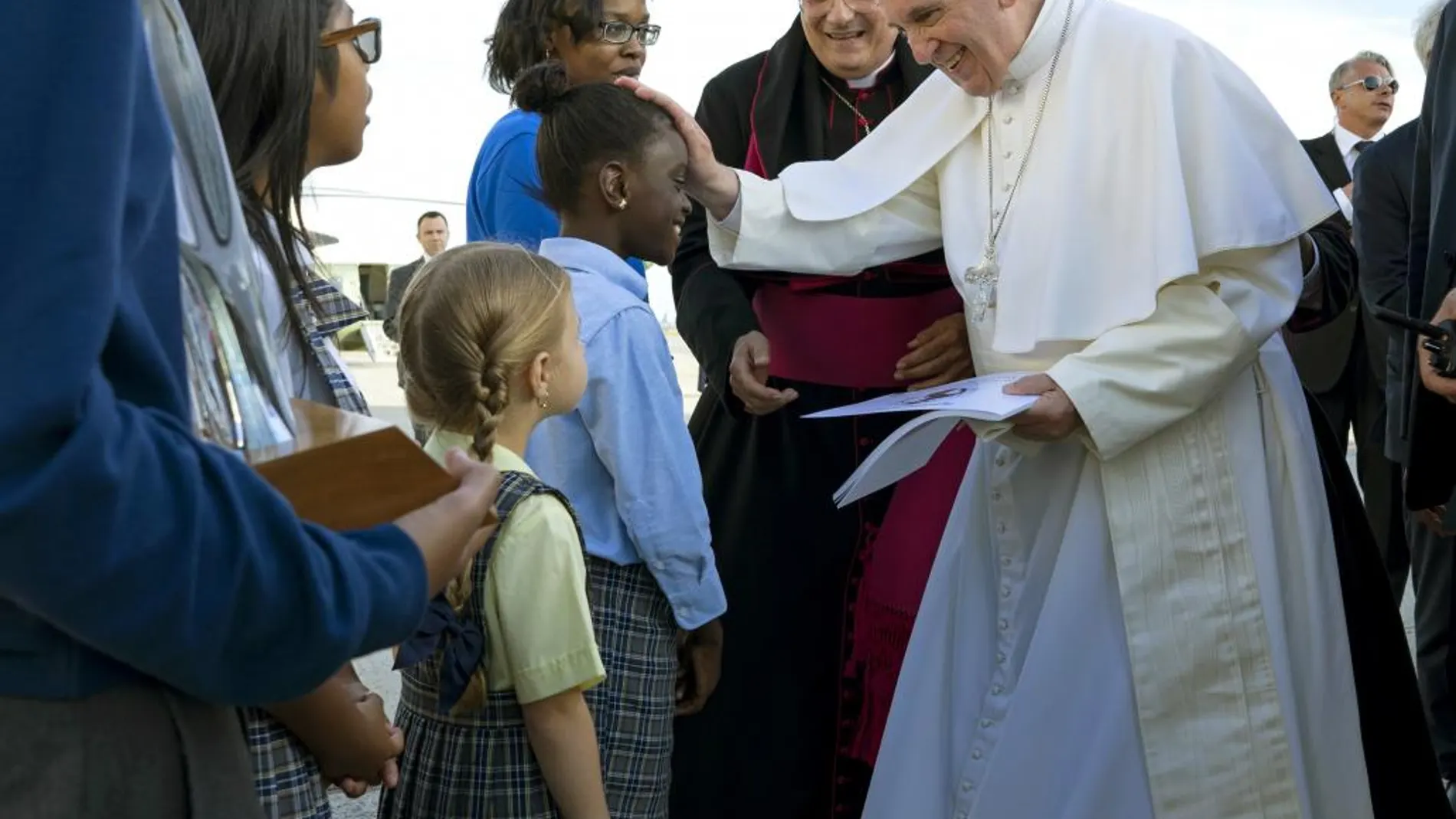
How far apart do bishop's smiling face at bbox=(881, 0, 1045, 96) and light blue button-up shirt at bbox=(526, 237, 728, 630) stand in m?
0.69

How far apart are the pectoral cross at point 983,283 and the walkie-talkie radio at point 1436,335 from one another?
66 cm

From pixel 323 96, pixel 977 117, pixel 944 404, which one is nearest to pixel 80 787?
pixel 323 96

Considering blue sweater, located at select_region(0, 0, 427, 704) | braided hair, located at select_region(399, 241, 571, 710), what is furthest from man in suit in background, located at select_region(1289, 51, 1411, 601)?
blue sweater, located at select_region(0, 0, 427, 704)

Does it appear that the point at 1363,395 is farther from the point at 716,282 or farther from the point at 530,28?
the point at 530,28

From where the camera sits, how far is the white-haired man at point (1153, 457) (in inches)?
107

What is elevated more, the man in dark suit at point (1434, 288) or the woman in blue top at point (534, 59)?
the woman in blue top at point (534, 59)

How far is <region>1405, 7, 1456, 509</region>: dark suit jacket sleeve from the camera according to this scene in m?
3.20

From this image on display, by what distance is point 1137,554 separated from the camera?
2.77m

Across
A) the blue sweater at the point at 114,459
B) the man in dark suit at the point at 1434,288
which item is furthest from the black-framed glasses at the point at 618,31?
the blue sweater at the point at 114,459

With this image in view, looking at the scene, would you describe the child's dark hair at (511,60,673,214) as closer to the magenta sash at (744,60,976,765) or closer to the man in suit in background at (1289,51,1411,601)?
the magenta sash at (744,60,976,765)

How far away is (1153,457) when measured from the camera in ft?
9.16

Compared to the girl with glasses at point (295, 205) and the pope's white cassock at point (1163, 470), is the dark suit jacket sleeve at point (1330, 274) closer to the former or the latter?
the pope's white cassock at point (1163, 470)

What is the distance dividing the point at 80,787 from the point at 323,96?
1.15m

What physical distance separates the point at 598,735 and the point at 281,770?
1.07 meters
